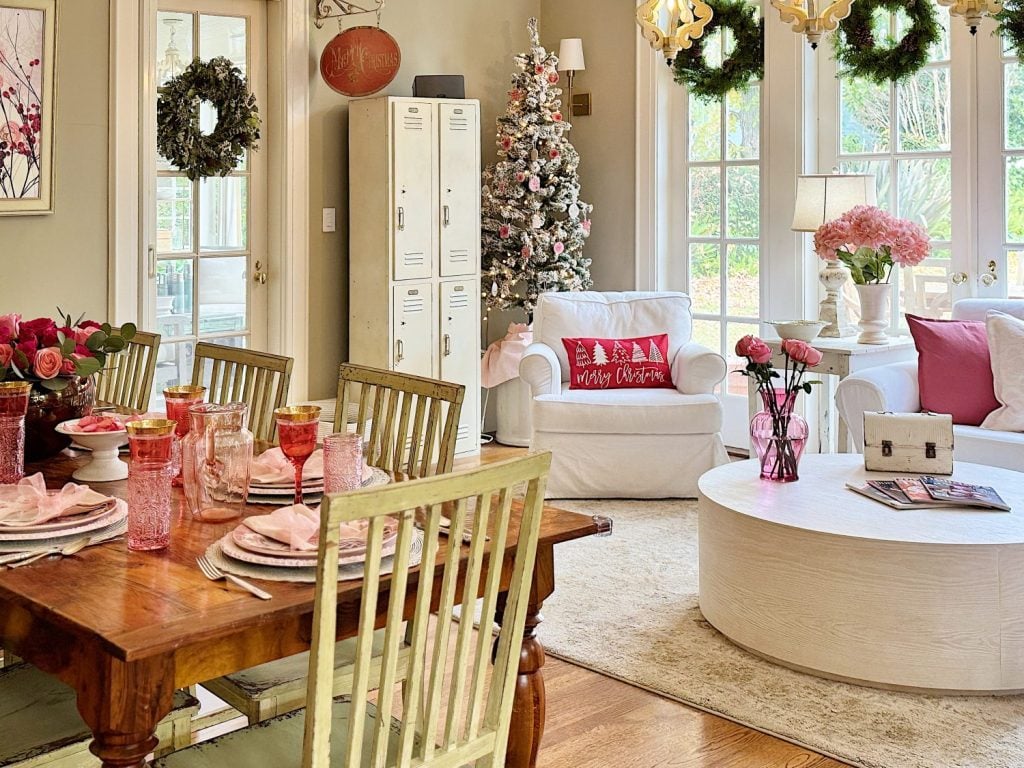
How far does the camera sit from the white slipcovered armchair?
5211 millimetres

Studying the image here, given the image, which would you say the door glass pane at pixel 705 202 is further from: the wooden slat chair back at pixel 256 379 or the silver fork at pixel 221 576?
the silver fork at pixel 221 576

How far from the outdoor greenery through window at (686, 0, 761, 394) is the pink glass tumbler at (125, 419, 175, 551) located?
15.5 feet

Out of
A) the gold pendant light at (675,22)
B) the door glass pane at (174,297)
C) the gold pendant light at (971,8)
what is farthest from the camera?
the door glass pane at (174,297)

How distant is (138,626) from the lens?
62.6 inches

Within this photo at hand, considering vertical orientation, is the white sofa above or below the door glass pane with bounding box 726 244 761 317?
below

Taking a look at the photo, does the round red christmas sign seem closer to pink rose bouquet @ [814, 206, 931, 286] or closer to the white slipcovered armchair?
the white slipcovered armchair

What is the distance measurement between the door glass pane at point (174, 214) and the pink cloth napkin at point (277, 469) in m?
3.15

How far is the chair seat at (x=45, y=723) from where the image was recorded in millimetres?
1975

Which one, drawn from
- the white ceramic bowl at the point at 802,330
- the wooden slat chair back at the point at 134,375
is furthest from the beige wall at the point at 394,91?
the wooden slat chair back at the point at 134,375

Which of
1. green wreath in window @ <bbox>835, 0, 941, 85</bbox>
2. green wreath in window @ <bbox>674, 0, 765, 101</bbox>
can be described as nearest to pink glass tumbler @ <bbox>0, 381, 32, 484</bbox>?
green wreath in window @ <bbox>835, 0, 941, 85</bbox>

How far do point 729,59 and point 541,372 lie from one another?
2150mm

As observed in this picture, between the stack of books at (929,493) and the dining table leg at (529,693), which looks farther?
the stack of books at (929,493)

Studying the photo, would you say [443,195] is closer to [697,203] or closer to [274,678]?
[697,203]

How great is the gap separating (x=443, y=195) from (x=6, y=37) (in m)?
2.21
